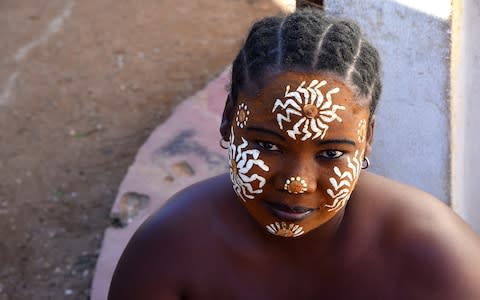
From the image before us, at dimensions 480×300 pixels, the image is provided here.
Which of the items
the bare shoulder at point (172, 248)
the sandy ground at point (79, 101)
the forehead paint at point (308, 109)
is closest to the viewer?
the forehead paint at point (308, 109)

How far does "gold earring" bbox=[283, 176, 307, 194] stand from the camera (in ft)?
6.84

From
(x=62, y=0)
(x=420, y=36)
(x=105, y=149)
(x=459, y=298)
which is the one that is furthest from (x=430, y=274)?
(x=62, y=0)

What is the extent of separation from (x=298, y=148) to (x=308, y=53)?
25 cm

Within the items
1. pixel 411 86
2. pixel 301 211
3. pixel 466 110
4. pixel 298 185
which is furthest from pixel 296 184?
pixel 466 110

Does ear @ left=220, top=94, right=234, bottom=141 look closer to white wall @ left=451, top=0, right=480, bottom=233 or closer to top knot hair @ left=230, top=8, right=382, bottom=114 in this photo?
top knot hair @ left=230, top=8, right=382, bottom=114

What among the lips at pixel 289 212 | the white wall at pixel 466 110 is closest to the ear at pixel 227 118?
the lips at pixel 289 212

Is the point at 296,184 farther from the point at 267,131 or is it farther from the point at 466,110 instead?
the point at 466,110

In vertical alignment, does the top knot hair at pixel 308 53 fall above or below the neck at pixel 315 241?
above

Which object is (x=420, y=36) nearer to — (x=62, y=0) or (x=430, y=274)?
(x=430, y=274)

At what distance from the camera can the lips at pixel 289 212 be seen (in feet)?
7.13

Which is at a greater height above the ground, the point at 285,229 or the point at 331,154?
the point at 331,154

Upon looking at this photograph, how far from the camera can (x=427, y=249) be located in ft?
7.88

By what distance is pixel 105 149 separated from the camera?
4.87m

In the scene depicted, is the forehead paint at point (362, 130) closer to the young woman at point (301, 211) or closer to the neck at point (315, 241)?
the young woman at point (301, 211)
